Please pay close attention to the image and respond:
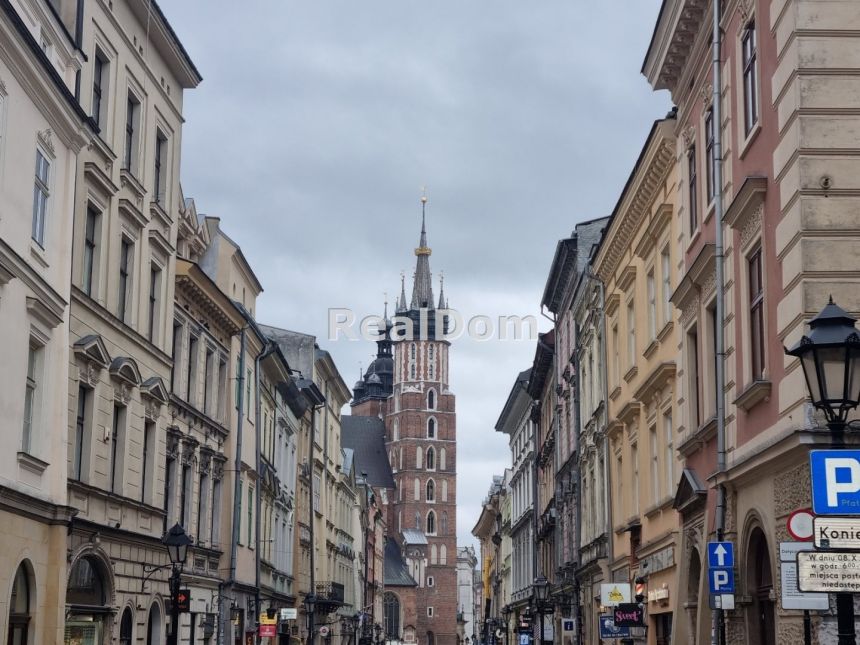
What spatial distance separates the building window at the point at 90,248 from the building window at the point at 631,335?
38.5 ft

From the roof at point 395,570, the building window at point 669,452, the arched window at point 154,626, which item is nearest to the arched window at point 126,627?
the arched window at point 154,626

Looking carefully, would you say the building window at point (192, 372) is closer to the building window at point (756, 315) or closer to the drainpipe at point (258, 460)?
the drainpipe at point (258, 460)

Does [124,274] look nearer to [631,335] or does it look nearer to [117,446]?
[117,446]

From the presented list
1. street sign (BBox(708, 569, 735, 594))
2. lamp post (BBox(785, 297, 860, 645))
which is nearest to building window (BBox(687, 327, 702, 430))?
street sign (BBox(708, 569, 735, 594))

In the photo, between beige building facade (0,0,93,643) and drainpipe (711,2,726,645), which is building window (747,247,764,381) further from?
beige building facade (0,0,93,643)

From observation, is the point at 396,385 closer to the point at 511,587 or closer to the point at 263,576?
the point at 511,587

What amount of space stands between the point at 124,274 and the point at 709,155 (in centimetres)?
1247

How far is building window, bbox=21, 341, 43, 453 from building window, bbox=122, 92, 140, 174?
6450 mm

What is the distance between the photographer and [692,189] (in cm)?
2266

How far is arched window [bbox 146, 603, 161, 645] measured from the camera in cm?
2980

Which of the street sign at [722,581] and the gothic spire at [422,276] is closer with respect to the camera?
the street sign at [722,581]

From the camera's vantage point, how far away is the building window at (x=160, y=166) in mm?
30234

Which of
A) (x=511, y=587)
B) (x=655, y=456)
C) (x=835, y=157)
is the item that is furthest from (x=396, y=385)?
(x=835, y=157)

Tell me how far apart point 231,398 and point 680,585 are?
18.6 m
